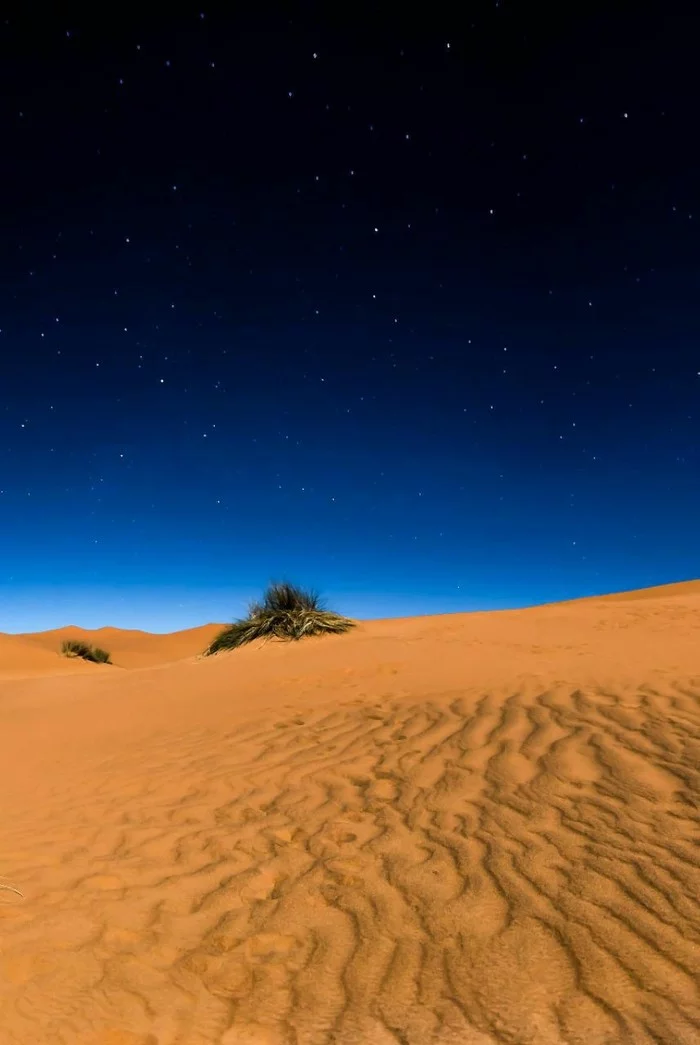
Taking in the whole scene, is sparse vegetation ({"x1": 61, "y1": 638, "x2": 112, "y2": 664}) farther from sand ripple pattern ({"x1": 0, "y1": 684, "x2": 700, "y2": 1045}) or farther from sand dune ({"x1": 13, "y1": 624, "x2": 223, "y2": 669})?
sand ripple pattern ({"x1": 0, "y1": 684, "x2": 700, "y2": 1045})

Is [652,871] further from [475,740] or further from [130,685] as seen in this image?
[130,685]

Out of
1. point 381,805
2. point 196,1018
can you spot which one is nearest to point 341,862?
point 381,805

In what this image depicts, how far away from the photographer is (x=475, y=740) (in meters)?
5.26

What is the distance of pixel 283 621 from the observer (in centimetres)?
1219

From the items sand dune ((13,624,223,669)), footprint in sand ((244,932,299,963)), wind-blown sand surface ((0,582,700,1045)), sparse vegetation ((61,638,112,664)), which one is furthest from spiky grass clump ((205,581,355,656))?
sand dune ((13,624,223,669))

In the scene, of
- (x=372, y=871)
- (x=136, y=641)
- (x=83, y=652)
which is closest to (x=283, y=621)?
(x=372, y=871)

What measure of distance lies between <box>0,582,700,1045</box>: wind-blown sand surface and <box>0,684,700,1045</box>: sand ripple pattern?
0.01 meters

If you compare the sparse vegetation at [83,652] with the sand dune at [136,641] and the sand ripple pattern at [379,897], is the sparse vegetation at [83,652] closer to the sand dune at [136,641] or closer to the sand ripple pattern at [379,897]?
the sand dune at [136,641]

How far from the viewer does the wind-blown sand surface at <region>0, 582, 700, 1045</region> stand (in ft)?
7.77

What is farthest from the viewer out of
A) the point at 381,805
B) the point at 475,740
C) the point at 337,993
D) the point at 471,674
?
the point at 471,674

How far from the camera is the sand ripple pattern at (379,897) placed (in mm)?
2342

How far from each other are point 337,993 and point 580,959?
3.17ft

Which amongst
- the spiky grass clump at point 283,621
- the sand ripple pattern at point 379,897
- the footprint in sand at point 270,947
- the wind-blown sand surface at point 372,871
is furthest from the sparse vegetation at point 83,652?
the footprint in sand at point 270,947

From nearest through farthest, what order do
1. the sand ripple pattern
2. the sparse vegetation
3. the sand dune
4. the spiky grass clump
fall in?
the sand ripple pattern
the spiky grass clump
the sparse vegetation
the sand dune
